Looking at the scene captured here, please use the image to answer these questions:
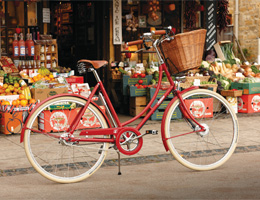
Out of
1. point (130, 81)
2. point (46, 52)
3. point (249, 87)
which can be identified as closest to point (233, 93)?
point (249, 87)

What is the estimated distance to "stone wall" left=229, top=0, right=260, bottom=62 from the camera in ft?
49.9

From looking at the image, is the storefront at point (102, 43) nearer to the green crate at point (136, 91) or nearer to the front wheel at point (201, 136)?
the green crate at point (136, 91)

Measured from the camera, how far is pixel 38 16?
35.3ft

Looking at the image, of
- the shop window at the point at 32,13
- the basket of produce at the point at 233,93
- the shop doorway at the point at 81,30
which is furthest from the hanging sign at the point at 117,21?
the basket of produce at the point at 233,93

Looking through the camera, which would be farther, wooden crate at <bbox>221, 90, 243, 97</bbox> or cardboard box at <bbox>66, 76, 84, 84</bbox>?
wooden crate at <bbox>221, 90, 243, 97</bbox>

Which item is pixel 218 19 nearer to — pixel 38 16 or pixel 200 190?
pixel 38 16

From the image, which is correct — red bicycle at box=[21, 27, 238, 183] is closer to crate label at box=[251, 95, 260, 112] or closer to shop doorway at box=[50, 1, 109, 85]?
crate label at box=[251, 95, 260, 112]

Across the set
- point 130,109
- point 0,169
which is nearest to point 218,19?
point 130,109

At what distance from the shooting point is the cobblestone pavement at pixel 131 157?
6438mm

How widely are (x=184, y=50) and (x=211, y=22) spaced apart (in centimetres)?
728

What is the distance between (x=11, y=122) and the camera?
8.63m

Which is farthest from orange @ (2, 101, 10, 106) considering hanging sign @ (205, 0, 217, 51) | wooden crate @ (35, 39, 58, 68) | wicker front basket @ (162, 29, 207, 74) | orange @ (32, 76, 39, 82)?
hanging sign @ (205, 0, 217, 51)

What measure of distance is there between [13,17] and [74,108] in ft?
8.86

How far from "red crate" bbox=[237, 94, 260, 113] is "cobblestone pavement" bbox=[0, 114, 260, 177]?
1414mm
